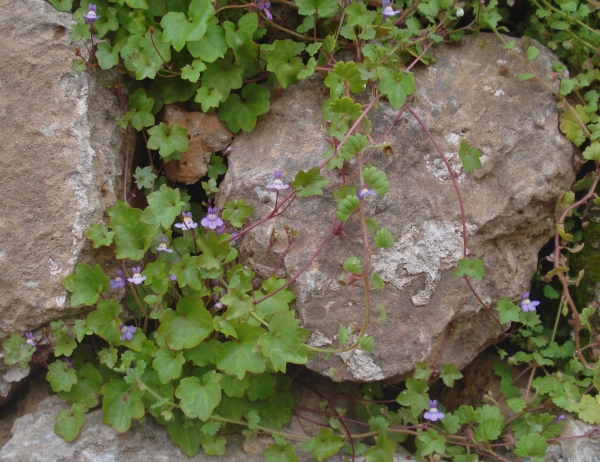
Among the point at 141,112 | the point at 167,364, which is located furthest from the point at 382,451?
the point at 141,112

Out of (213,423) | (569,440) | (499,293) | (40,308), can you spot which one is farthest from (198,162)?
(569,440)

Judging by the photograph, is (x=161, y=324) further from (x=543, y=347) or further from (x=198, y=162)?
(x=543, y=347)

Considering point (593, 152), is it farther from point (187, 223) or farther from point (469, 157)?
point (187, 223)

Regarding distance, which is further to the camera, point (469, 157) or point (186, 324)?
point (469, 157)

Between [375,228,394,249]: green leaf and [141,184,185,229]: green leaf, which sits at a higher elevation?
[375,228,394,249]: green leaf

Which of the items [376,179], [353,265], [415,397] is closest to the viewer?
[353,265]

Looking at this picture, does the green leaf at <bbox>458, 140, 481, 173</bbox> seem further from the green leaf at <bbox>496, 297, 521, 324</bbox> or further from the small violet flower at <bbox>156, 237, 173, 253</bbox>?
the small violet flower at <bbox>156, 237, 173, 253</bbox>

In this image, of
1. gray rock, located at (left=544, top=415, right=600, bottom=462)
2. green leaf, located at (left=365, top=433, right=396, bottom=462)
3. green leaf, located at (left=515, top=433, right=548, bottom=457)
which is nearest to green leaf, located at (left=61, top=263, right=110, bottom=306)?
green leaf, located at (left=365, top=433, right=396, bottom=462)

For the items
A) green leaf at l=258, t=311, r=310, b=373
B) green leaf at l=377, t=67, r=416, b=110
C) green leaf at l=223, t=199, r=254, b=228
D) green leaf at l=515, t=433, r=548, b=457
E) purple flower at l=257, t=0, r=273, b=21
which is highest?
purple flower at l=257, t=0, r=273, b=21
